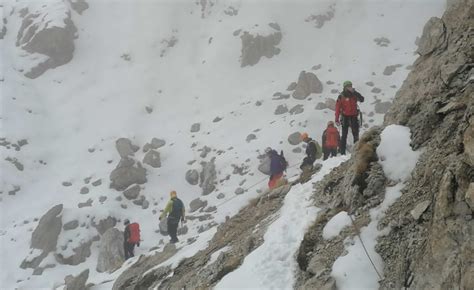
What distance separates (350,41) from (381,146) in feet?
90.2

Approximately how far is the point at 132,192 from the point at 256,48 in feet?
49.2

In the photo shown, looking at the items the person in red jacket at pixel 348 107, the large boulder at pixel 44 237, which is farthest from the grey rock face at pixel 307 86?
the person in red jacket at pixel 348 107

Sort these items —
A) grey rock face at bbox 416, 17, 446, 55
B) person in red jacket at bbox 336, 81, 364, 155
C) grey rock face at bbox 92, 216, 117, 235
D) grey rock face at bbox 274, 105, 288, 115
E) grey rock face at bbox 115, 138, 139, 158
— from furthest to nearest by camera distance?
1. grey rock face at bbox 115, 138, 139, 158
2. grey rock face at bbox 274, 105, 288, 115
3. grey rock face at bbox 92, 216, 117, 235
4. person in red jacket at bbox 336, 81, 364, 155
5. grey rock face at bbox 416, 17, 446, 55

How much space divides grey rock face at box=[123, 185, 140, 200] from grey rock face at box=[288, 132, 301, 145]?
8.40m

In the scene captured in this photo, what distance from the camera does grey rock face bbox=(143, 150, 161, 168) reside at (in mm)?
26781

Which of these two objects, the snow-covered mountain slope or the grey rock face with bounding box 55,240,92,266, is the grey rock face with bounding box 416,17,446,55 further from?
the grey rock face with bounding box 55,240,92,266

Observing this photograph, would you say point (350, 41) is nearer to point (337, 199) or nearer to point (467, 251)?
point (337, 199)

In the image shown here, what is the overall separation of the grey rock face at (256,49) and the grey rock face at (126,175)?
1238 cm

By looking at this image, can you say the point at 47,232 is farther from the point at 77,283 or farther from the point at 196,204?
the point at 77,283

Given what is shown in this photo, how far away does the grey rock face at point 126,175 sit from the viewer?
83.2ft

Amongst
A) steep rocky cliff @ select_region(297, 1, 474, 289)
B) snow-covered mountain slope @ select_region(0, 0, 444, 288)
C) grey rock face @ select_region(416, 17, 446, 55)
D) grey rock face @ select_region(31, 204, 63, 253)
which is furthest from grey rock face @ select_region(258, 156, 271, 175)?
grey rock face @ select_region(416, 17, 446, 55)

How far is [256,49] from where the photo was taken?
34.2m

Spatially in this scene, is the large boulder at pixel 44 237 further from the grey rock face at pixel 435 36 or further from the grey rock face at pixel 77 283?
the grey rock face at pixel 435 36

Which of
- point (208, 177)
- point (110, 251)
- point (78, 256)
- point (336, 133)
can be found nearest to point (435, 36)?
point (336, 133)
